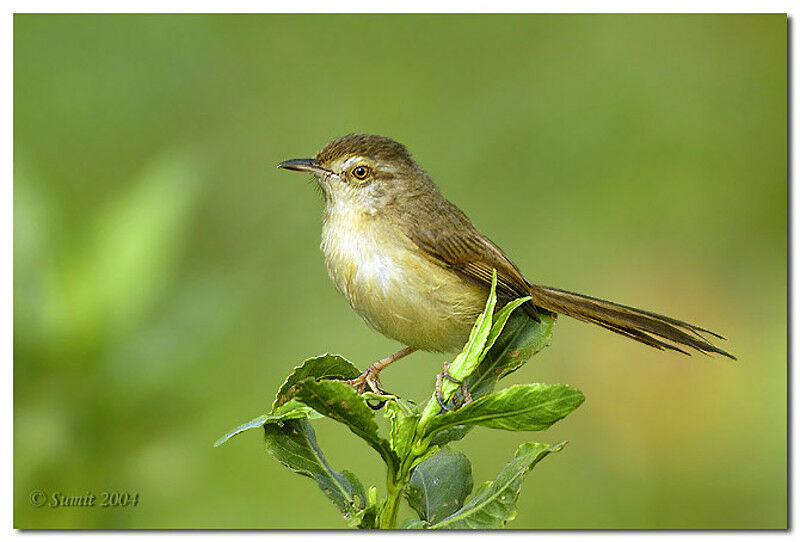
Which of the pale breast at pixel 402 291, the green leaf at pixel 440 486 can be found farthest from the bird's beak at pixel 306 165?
the green leaf at pixel 440 486

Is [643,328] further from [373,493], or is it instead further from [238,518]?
[238,518]

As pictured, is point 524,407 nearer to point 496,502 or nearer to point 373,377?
point 496,502

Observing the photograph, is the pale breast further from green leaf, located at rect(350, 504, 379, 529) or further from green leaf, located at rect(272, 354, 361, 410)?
green leaf, located at rect(350, 504, 379, 529)

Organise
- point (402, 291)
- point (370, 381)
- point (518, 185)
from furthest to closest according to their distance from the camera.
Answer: point (518, 185) → point (402, 291) → point (370, 381)

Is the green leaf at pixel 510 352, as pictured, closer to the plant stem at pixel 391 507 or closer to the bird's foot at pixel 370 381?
the plant stem at pixel 391 507

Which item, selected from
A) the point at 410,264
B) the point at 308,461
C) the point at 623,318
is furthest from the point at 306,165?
the point at 308,461
